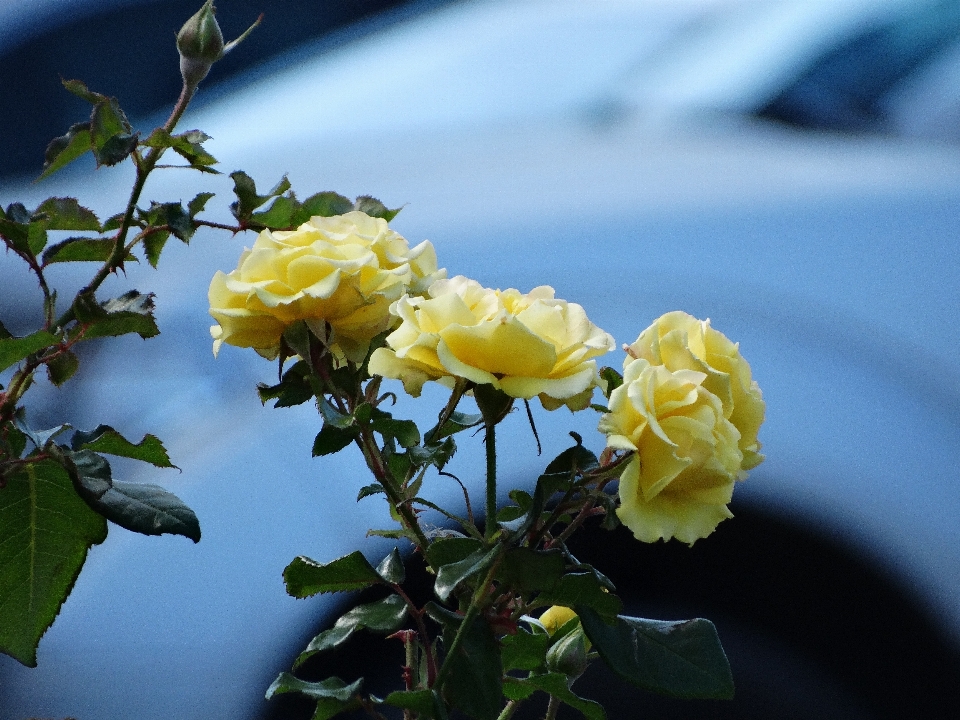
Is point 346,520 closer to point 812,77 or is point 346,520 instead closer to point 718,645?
point 718,645

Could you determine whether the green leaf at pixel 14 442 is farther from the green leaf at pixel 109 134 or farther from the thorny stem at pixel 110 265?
the green leaf at pixel 109 134

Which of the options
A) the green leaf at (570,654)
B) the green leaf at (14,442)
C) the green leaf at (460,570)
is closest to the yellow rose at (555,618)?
the green leaf at (570,654)

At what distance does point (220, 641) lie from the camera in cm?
76

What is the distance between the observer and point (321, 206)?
443mm

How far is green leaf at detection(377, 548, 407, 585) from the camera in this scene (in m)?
0.39

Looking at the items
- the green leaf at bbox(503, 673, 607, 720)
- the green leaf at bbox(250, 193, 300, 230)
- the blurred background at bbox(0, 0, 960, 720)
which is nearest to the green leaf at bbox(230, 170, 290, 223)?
the green leaf at bbox(250, 193, 300, 230)

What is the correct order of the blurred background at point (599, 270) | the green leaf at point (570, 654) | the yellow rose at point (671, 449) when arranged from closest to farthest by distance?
1. the yellow rose at point (671, 449)
2. the green leaf at point (570, 654)
3. the blurred background at point (599, 270)

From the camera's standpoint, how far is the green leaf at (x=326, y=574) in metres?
0.37

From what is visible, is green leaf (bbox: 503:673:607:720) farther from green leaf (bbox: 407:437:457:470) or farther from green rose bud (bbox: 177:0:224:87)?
green rose bud (bbox: 177:0:224:87)

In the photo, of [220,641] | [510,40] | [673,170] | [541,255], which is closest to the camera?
[220,641]

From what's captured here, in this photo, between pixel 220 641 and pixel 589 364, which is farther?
pixel 220 641

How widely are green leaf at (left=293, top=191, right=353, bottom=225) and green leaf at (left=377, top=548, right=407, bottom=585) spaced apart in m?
0.15

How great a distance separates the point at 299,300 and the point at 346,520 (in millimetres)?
541

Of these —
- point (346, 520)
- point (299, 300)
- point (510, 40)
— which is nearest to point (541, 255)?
point (346, 520)
